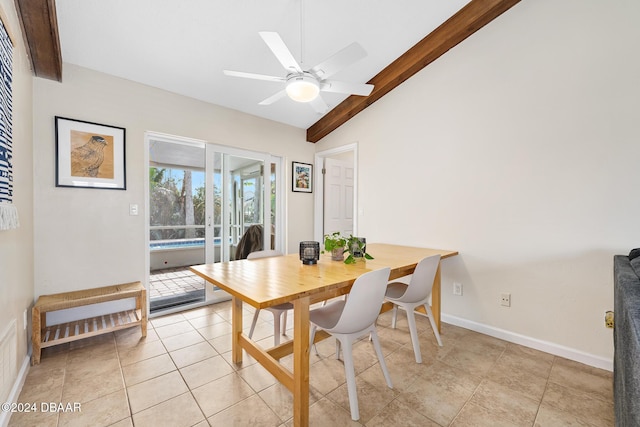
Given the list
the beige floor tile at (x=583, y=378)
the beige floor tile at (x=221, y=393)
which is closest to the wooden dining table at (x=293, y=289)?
the beige floor tile at (x=221, y=393)

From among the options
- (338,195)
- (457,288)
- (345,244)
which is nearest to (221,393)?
(345,244)

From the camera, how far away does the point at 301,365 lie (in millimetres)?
1374

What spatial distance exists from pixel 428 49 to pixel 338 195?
244 centimetres

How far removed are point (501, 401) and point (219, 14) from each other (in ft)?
11.1

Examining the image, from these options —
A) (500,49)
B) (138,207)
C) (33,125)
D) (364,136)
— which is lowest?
(138,207)

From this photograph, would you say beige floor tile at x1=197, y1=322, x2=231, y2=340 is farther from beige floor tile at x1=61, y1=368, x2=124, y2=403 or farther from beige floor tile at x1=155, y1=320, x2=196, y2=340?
beige floor tile at x1=61, y1=368, x2=124, y2=403

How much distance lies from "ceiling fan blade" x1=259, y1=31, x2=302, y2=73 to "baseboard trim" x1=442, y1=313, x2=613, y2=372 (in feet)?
9.03

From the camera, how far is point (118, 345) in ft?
7.49

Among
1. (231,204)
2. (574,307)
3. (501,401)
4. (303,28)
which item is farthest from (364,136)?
(501,401)

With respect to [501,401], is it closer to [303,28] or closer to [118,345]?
[118,345]

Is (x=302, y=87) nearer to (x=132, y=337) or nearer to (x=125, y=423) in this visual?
(x=125, y=423)

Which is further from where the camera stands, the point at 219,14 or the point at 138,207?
the point at 138,207

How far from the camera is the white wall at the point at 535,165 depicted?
1916 millimetres

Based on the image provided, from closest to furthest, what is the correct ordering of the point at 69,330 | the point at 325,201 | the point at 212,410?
the point at 212,410, the point at 69,330, the point at 325,201
